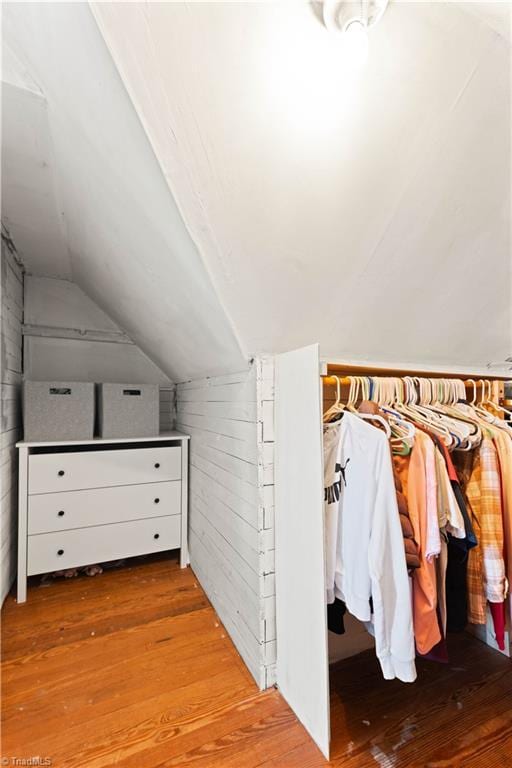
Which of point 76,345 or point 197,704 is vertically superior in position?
point 76,345

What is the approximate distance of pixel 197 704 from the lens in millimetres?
1178

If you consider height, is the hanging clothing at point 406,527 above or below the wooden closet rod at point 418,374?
below

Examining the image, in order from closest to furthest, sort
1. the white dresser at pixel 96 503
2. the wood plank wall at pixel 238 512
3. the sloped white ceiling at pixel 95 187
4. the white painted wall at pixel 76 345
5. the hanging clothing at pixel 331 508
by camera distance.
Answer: the sloped white ceiling at pixel 95 187 < the hanging clothing at pixel 331 508 < the wood plank wall at pixel 238 512 < the white dresser at pixel 96 503 < the white painted wall at pixel 76 345

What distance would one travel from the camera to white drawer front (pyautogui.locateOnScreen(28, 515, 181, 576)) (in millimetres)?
1855

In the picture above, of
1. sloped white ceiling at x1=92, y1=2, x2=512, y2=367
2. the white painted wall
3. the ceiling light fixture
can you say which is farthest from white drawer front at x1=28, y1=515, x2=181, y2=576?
the ceiling light fixture

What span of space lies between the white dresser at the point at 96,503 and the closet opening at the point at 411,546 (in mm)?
1286

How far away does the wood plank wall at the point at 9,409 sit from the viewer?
Result: 1.73 m

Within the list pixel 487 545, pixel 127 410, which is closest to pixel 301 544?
pixel 487 545

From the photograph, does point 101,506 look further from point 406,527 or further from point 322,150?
point 322,150

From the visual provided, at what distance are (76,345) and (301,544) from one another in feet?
7.28

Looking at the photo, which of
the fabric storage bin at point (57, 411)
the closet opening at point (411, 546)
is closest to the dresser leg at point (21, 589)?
the fabric storage bin at point (57, 411)

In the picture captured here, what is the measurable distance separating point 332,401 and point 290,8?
124cm

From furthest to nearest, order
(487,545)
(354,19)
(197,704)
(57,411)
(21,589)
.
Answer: (57,411) → (21,589) → (197,704) → (487,545) → (354,19)

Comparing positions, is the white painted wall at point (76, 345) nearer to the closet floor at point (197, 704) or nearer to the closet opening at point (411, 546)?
the closet floor at point (197, 704)
